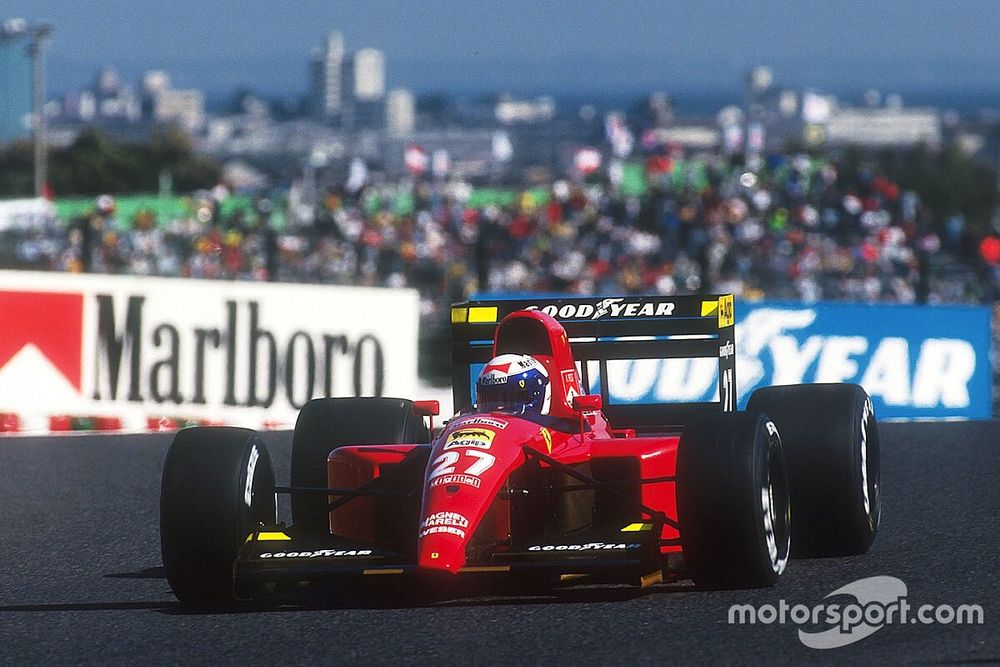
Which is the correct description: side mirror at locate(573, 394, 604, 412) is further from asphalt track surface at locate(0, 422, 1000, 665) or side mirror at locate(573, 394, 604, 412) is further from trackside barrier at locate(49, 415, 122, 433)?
trackside barrier at locate(49, 415, 122, 433)

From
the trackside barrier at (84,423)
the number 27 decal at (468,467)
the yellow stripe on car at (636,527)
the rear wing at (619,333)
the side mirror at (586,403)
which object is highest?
the rear wing at (619,333)

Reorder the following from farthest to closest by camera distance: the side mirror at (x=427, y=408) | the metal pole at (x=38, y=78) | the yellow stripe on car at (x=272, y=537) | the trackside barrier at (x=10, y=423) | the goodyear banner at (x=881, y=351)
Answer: the metal pole at (x=38, y=78), the goodyear banner at (x=881, y=351), the trackside barrier at (x=10, y=423), the side mirror at (x=427, y=408), the yellow stripe on car at (x=272, y=537)

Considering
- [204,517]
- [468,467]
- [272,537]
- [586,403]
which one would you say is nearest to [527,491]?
[468,467]

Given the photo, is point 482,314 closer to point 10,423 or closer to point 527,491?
point 527,491

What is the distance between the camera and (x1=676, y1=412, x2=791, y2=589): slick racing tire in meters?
6.27

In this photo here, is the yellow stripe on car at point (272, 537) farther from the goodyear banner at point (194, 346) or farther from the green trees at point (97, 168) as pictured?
the green trees at point (97, 168)

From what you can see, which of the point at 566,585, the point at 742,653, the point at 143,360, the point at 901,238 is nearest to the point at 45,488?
the point at 143,360

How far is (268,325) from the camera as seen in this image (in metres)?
14.0

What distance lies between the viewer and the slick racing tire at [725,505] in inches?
247

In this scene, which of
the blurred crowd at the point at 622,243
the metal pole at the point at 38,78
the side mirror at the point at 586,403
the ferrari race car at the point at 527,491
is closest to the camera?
the ferrari race car at the point at 527,491

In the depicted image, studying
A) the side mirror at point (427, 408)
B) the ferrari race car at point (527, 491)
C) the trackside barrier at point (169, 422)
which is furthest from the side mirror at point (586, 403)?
the trackside barrier at point (169, 422)

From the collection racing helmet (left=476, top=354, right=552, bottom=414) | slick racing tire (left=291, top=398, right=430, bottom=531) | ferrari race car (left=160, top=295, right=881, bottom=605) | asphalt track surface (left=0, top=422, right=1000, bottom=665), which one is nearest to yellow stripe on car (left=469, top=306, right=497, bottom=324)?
ferrari race car (left=160, top=295, right=881, bottom=605)

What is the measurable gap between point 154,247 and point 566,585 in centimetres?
3052

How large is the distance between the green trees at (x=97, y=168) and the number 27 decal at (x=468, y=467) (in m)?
86.8
